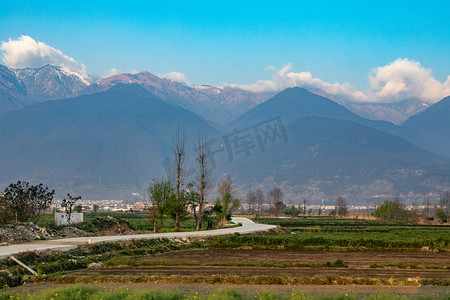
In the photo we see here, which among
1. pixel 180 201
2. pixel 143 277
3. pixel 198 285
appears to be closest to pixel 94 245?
pixel 143 277

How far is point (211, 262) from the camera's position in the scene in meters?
32.8

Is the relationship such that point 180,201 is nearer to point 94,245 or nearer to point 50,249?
point 94,245

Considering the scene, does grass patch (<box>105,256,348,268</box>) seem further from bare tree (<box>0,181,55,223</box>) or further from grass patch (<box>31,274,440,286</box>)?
bare tree (<box>0,181,55,223</box>)

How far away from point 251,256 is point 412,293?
661 inches

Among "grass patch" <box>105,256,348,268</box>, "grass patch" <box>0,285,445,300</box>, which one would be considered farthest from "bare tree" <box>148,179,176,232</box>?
"grass patch" <box>0,285,445,300</box>

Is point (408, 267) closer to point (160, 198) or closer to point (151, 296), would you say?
point (151, 296)

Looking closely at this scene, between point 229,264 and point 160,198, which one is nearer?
point 229,264

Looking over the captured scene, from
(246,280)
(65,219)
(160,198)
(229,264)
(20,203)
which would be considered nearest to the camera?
(246,280)

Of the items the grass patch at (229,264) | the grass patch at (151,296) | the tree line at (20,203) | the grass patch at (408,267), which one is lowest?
the grass patch at (408,267)

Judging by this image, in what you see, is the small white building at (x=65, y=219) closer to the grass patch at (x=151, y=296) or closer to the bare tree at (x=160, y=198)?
the bare tree at (x=160, y=198)

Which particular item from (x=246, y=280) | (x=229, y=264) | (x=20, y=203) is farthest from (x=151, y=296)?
(x=20, y=203)

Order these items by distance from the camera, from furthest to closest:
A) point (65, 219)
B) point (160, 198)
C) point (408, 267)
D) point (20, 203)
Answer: point (160, 198)
point (65, 219)
point (20, 203)
point (408, 267)

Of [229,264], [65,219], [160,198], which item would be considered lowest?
[229,264]

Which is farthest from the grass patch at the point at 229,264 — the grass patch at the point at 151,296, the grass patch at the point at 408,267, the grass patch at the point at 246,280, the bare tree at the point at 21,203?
the bare tree at the point at 21,203
